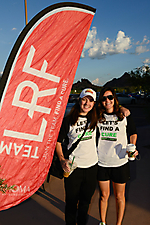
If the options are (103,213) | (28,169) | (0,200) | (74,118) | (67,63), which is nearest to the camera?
(0,200)

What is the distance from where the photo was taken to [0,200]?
1.78 metres

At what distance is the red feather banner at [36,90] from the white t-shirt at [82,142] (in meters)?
0.21

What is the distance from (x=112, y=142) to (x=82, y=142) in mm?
443

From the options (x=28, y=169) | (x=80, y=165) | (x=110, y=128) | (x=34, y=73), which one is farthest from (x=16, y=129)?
(x=110, y=128)

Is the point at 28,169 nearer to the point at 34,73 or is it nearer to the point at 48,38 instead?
the point at 34,73

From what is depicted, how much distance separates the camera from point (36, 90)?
6.14 ft

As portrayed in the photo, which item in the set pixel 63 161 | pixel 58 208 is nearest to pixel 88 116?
pixel 63 161

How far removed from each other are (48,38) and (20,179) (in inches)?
61.8

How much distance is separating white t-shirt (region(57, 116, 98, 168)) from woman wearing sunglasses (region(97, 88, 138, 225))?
159 millimetres

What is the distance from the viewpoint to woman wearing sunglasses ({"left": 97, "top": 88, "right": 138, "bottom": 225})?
7.66ft

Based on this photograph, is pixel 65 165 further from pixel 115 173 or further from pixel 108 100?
pixel 108 100

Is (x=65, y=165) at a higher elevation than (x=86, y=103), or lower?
lower

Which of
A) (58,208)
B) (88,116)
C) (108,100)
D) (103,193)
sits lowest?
(58,208)

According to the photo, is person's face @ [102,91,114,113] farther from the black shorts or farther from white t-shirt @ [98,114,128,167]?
the black shorts
